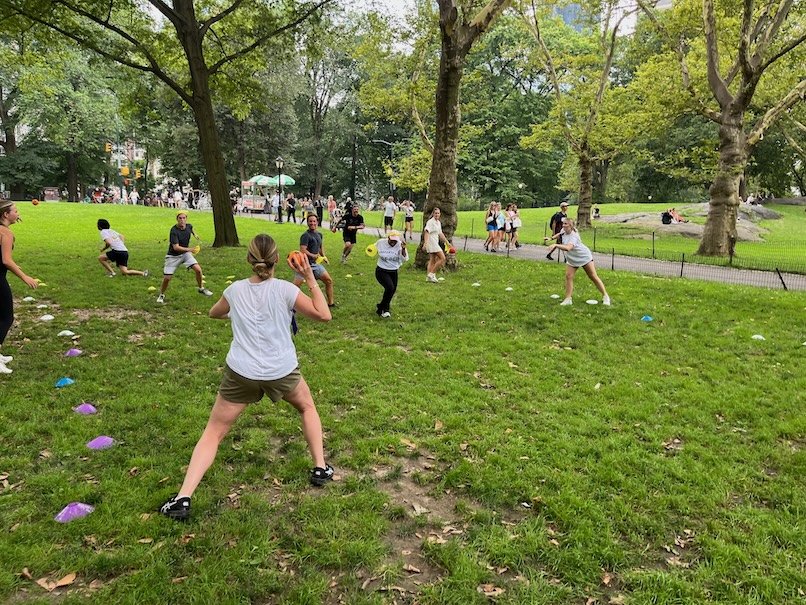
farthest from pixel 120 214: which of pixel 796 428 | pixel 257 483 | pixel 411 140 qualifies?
pixel 796 428

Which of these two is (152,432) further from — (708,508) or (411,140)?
(411,140)

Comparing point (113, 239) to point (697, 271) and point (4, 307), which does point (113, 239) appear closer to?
point (4, 307)

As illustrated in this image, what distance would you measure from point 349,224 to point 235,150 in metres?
32.3

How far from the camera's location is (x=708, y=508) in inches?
144

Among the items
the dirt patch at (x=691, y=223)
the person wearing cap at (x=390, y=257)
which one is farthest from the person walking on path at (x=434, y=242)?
the dirt patch at (x=691, y=223)

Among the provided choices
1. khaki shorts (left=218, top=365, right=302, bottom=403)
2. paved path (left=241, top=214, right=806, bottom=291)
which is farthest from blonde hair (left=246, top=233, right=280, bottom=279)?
paved path (left=241, top=214, right=806, bottom=291)

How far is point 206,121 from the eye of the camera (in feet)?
50.6

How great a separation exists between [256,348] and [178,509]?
1098 millimetres

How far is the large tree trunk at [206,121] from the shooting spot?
48.8 ft

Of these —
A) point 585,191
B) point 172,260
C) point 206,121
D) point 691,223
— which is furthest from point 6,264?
point 691,223

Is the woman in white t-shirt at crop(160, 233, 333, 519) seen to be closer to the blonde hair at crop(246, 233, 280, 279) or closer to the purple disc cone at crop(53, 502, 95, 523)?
the blonde hair at crop(246, 233, 280, 279)

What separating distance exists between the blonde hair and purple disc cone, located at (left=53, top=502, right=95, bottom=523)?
6.08ft

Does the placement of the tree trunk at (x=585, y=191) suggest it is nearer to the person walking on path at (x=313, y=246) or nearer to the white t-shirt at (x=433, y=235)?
the white t-shirt at (x=433, y=235)

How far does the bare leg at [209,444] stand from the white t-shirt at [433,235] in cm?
895
